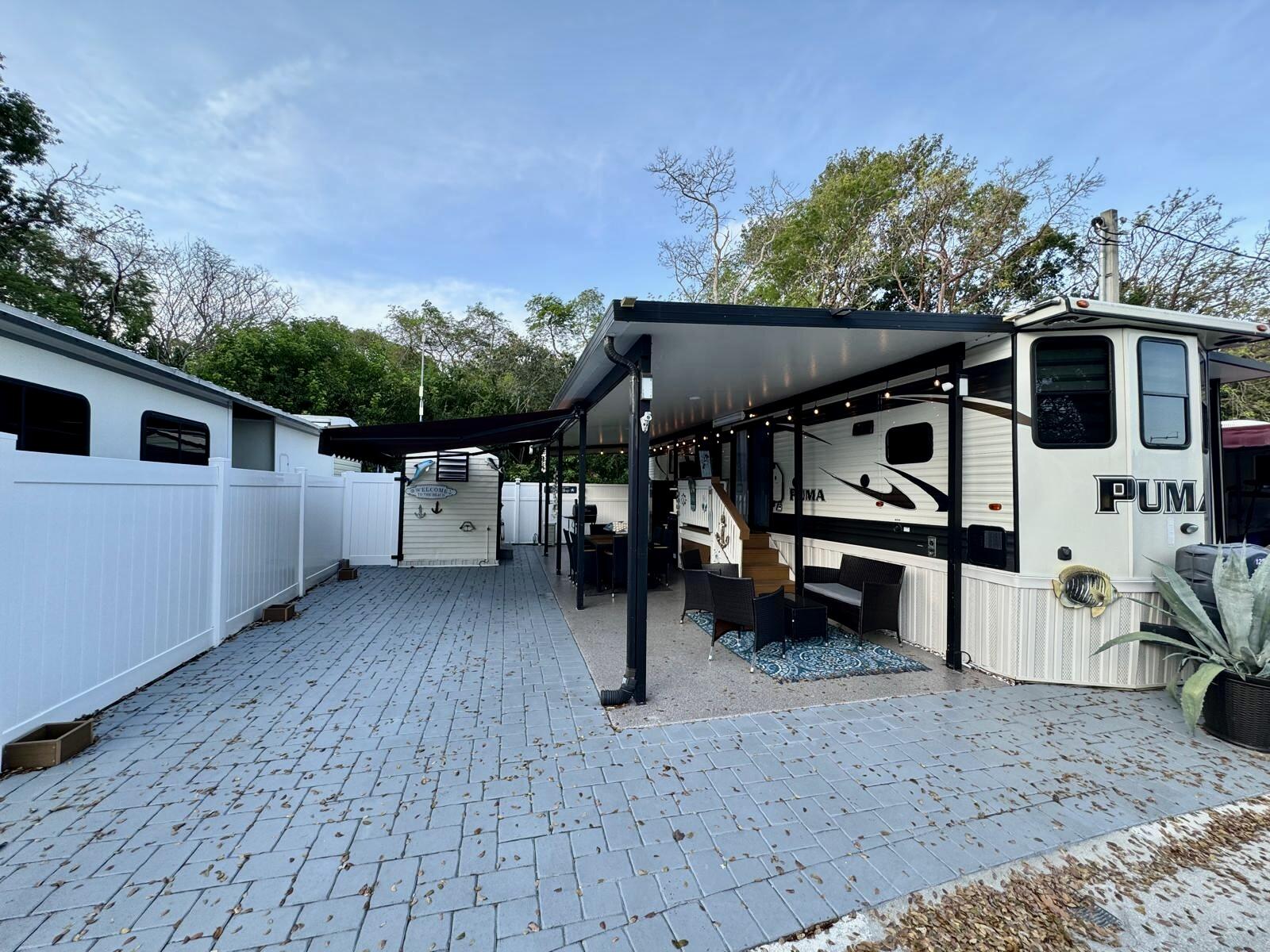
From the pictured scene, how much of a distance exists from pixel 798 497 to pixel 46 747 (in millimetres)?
6451

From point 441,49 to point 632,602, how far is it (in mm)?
9348

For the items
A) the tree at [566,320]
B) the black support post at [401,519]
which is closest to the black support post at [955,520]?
the black support post at [401,519]

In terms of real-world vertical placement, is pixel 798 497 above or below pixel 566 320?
below

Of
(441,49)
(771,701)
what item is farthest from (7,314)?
(441,49)

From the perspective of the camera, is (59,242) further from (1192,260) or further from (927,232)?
(1192,260)

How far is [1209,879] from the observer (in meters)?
2.04

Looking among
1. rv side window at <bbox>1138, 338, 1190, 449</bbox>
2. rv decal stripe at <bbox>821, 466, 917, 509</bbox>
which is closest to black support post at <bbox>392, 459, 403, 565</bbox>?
rv decal stripe at <bbox>821, 466, 917, 509</bbox>

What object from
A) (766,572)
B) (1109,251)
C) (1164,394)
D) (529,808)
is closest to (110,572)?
(529,808)

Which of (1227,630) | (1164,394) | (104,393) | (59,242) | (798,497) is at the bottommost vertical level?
(1227,630)

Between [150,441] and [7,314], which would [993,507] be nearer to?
[7,314]

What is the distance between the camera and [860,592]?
5.04 metres

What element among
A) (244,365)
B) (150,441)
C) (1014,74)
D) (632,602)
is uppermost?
(1014,74)

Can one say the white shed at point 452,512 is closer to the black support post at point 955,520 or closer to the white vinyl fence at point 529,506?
the white vinyl fence at point 529,506

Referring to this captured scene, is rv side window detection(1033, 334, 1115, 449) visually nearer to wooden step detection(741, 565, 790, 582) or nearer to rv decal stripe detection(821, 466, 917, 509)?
rv decal stripe detection(821, 466, 917, 509)
